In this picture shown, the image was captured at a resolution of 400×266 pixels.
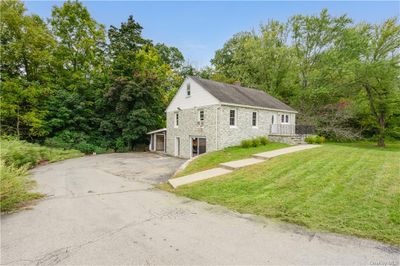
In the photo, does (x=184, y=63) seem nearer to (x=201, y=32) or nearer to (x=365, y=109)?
(x=201, y=32)

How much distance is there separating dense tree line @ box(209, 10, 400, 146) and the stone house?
7.78 metres

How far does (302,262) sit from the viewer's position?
2887 millimetres

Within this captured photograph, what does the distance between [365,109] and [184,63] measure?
26660 mm

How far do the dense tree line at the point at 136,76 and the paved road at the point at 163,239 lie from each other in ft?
56.5

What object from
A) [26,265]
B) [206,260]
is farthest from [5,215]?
[206,260]

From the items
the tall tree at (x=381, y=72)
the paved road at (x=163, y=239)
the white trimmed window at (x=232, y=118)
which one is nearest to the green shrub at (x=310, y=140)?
the white trimmed window at (x=232, y=118)

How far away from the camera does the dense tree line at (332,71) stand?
1955 centimetres

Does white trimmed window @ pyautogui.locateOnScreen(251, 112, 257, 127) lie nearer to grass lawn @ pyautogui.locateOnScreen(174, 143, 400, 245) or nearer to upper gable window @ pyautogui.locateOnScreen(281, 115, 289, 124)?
upper gable window @ pyautogui.locateOnScreen(281, 115, 289, 124)

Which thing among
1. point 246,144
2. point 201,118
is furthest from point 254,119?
point 201,118

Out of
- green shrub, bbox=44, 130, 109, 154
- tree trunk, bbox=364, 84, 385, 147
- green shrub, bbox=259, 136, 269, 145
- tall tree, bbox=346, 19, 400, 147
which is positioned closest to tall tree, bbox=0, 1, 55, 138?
green shrub, bbox=44, 130, 109, 154

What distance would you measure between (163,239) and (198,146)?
12880 millimetres

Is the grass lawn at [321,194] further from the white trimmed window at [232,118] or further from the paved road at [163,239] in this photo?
the white trimmed window at [232,118]

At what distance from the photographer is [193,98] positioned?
54.7ft

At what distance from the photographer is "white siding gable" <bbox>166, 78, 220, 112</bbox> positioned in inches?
599
